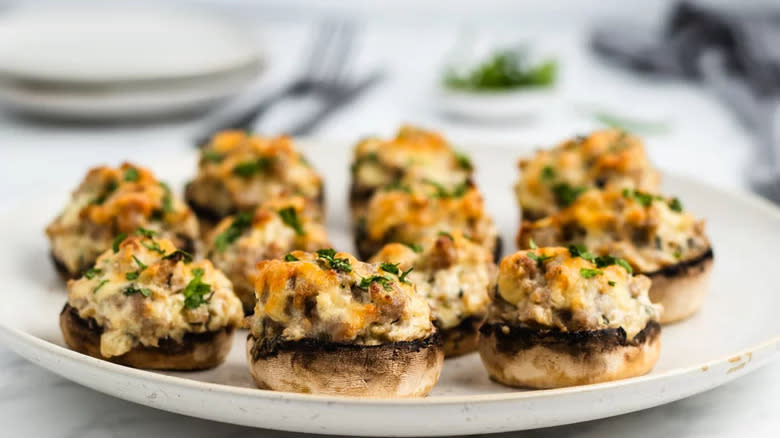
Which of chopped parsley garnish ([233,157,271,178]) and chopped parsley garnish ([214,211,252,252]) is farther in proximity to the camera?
chopped parsley garnish ([233,157,271,178])

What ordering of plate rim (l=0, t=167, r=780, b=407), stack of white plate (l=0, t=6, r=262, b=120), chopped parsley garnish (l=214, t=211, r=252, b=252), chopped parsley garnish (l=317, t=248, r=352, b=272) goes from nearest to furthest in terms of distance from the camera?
plate rim (l=0, t=167, r=780, b=407) < chopped parsley garnish (l=317, t=248, r=352, b=272) < chopped parsley garnish (l=214, t=211, r=252, b=252) < stack of white plate (l=0, t=6, r=262, b=120)

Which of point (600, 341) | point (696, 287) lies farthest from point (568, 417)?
point (696, 287)

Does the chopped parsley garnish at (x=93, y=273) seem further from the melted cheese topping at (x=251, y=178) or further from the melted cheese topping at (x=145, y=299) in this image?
the melted cheese topping at (x=251, y=178)

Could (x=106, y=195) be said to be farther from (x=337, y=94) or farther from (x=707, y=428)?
(x=337, y=94)

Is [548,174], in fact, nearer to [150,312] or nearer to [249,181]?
[249,181]

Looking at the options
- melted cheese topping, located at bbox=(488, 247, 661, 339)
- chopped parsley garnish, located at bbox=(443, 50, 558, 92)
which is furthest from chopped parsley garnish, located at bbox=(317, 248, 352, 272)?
chopped parsley garnish, located at bbox=(443, 50, 558, 92)

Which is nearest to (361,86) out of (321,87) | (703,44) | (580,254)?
(321,87)

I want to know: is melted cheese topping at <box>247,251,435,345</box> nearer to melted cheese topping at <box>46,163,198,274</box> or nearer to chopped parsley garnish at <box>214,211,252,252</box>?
chopped parsley garnish at <box>214,211,252,252</box>

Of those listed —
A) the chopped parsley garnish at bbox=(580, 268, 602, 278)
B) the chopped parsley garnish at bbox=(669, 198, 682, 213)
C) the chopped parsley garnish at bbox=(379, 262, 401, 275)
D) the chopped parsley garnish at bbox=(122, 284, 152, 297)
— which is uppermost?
the chopped parsley garnish at bbox=(580, 268, 602, 278)
